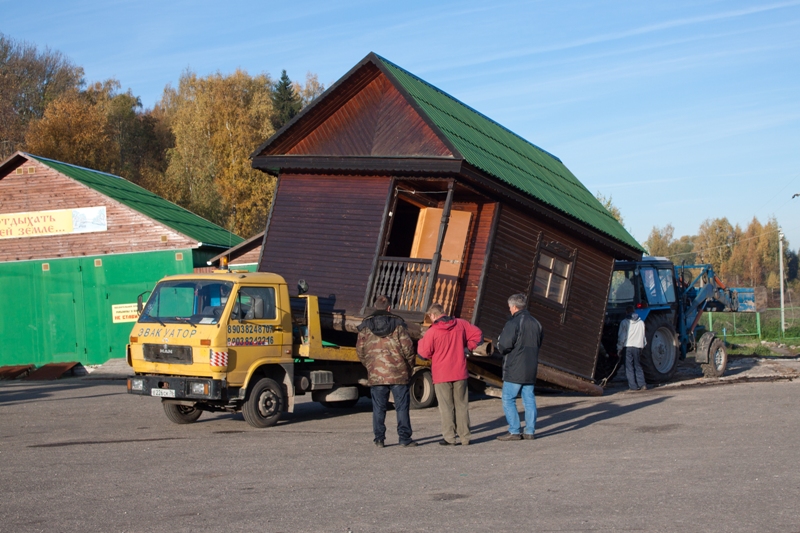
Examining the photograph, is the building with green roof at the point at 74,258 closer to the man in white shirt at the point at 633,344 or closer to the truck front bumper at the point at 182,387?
the man in white shirt at the point at 633,344

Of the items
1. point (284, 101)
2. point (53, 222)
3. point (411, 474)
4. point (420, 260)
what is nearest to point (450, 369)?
point (411, 474)

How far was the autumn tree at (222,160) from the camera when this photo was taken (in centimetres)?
5578

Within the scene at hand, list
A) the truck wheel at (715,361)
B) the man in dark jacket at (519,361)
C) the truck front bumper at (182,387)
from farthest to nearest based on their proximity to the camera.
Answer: the truck wheel at (715,361) < the truck front bumper at (182,387) < the man in dark jacket at (519,361)

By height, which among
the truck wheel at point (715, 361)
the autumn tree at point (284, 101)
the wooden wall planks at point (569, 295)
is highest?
the autumn tree at point (284, 101)

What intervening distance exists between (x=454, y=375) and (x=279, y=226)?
6.75 meters

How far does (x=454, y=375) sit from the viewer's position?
33.6 feet

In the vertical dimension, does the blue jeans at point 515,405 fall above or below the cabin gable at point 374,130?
below

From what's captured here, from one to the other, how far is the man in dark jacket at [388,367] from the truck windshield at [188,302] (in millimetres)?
2692

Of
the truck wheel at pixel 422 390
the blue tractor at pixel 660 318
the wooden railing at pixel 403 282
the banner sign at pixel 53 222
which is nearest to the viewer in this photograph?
the wooden railing at pixel 403 282

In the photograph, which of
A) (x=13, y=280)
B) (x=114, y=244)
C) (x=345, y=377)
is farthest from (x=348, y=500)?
(x=13, y=280)

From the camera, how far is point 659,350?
1975 cm

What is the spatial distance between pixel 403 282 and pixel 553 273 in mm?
3801

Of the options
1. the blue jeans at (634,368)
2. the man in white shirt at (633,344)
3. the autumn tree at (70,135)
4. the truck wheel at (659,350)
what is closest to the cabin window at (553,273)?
the man in white shirt at (633,344)

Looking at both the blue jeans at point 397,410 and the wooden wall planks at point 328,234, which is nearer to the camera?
the blue jeans at point 397,410
